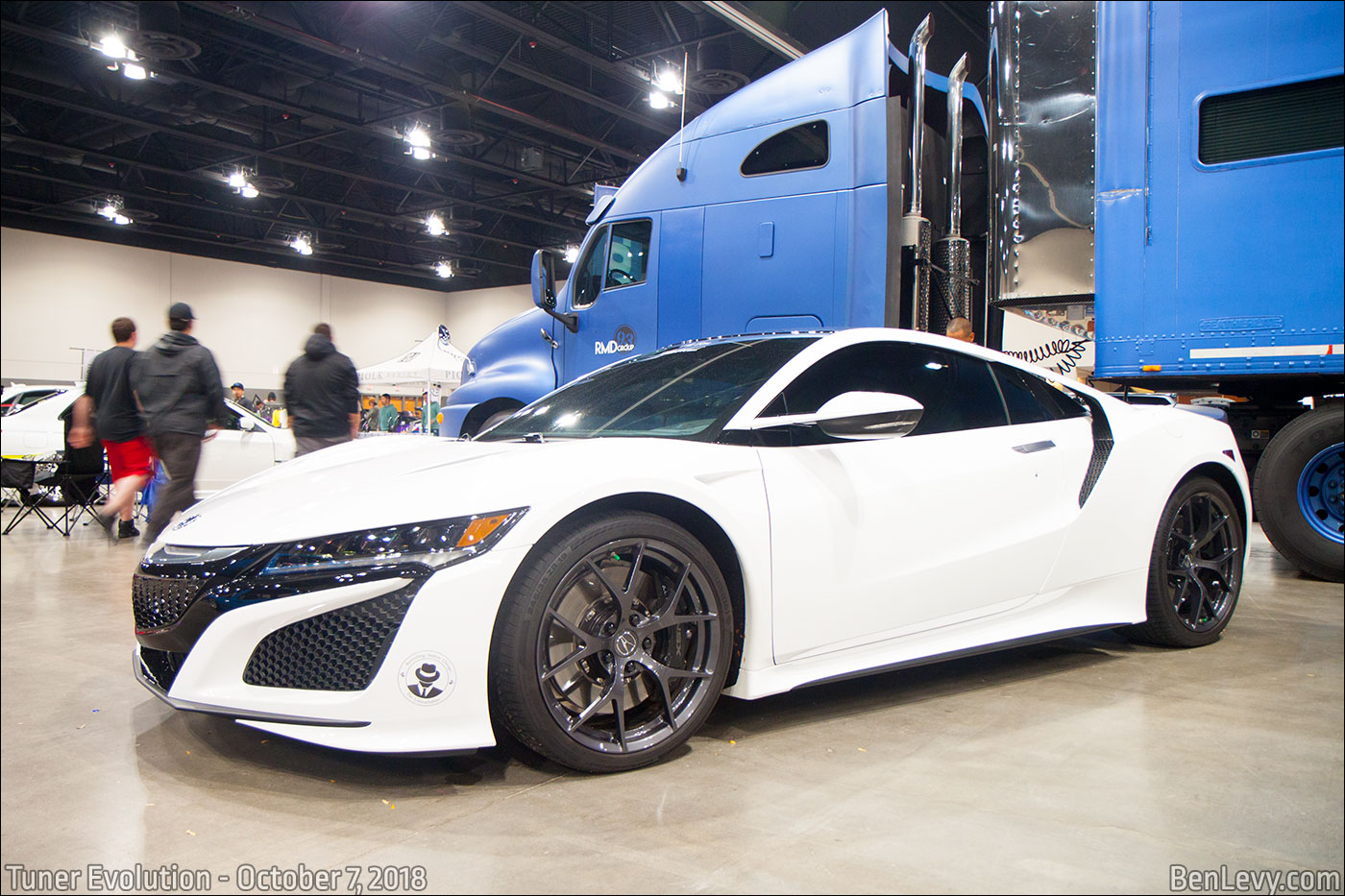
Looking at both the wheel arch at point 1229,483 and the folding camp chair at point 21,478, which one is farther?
the folding camp chair at point 21,478

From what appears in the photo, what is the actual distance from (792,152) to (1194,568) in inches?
125

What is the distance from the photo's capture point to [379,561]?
205 centimetres

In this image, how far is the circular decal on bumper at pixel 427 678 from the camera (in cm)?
203

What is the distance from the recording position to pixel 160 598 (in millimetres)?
2219

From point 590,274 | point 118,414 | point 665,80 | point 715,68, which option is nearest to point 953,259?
point 590,274

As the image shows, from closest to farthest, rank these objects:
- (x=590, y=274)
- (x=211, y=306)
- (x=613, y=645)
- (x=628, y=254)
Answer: (x=613, y=645)
(x=628, y=254)
(x=590, y=274)
(x=211, y=306)

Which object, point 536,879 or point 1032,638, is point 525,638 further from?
point 1032,638

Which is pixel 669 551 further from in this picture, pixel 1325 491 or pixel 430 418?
pixel 430 418

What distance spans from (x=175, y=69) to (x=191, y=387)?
11.6 meters

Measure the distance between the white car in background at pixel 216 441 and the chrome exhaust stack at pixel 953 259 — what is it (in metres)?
6.45

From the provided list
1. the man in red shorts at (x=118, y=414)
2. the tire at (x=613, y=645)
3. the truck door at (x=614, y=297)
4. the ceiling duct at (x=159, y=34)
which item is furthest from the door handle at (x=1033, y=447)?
the ceiling duct at (x=159, y=34)

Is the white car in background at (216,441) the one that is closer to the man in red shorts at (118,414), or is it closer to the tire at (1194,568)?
the man in red shorts at (118,414)

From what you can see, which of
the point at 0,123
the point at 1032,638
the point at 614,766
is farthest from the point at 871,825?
the point at 0,123

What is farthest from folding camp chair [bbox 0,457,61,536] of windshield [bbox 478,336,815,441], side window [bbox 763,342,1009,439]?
side window [bbox 763,342,1009,439]
